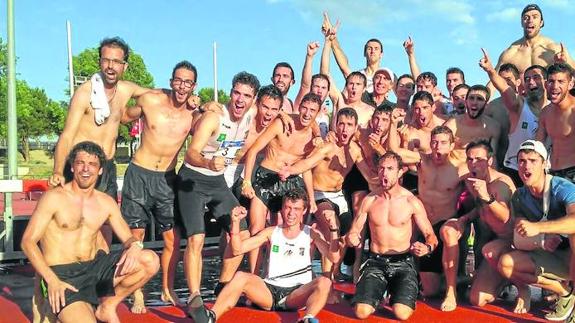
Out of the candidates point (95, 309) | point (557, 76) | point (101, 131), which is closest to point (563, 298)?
point (557, 76)

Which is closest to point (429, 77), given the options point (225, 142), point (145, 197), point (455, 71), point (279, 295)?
point (455, 71)

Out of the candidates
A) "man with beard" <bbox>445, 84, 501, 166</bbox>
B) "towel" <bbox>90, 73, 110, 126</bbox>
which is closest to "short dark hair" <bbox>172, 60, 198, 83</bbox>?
"towel" <bbox>90, 73, 110, 126</bbox>

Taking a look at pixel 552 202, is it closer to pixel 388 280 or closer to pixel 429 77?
pixel 388 280

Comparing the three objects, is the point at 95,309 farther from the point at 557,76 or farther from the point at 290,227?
the point at 557,76

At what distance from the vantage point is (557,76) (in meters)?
5.77

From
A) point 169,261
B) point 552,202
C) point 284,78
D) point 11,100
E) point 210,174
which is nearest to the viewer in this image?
point 552,202

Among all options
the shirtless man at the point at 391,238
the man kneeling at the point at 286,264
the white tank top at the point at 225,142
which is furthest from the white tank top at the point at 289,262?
the white tank top at the point at 225,142

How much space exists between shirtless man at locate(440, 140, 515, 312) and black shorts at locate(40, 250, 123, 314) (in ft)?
10.2

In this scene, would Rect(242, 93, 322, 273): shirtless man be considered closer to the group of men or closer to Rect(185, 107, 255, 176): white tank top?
the group of men

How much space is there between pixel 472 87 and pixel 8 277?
6332mm

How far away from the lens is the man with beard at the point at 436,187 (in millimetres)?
6105

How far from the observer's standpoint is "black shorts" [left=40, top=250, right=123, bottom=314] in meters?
4.62

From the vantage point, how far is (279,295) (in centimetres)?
544

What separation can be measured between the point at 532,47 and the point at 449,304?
3.99 m
